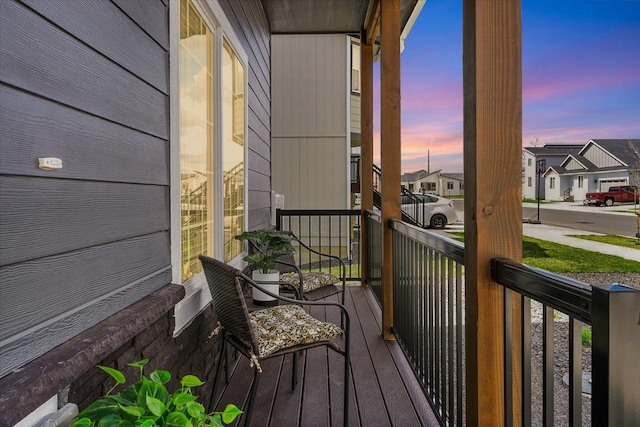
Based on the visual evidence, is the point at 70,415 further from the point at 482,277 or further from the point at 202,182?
the point at 202,182

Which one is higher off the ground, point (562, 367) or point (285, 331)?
point (285, 331)

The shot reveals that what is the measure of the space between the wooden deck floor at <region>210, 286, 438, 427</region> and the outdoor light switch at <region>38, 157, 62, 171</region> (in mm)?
1538

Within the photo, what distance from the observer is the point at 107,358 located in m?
1.24

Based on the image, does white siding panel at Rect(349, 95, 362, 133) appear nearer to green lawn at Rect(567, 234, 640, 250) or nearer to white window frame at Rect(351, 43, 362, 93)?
white window frame at Rect(351, 43, 362, 93)

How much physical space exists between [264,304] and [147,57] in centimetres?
191

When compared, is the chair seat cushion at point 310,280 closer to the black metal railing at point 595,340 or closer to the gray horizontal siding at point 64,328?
the gray horizontal siding at point 64,328

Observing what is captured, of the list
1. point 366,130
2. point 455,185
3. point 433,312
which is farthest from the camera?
point 366,130

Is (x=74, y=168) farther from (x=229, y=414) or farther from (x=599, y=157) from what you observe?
(x=599, y=157)

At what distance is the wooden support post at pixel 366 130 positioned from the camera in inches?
176

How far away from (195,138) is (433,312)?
1.48 meters

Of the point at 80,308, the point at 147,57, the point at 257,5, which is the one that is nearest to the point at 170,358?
the point at 80,308

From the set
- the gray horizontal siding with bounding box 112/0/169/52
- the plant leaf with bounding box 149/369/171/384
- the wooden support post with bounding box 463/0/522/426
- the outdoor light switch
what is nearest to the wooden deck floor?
the wooden support post with bounding box 463/0/522/426

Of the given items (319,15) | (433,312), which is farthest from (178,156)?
(319,15)

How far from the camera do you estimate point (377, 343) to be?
3.13 meters
